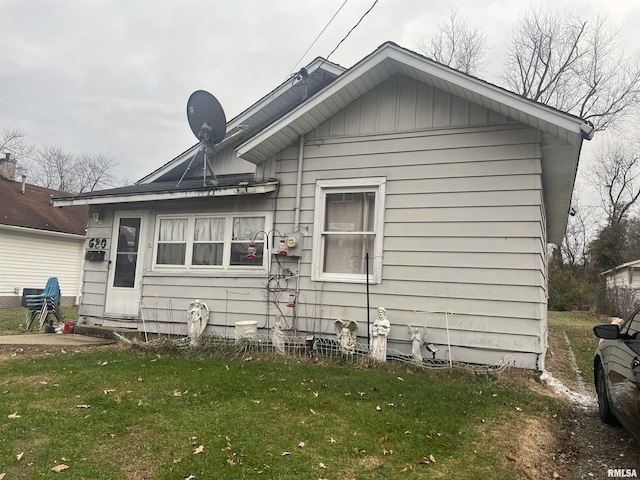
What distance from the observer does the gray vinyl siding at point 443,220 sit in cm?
584

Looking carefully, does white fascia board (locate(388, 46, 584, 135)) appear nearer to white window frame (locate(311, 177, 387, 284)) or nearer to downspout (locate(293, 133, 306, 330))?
white window frame (locate(311, 177, 387, 284))

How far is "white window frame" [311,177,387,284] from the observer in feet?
21.8

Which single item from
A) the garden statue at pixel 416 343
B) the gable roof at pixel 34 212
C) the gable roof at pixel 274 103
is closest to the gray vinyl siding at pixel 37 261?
the gable roof at pixel 34 212

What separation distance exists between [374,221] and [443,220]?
1.06m

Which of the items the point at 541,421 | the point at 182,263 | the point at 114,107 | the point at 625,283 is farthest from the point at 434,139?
the point at 114,107

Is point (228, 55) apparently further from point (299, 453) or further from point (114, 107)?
point (114, 107)

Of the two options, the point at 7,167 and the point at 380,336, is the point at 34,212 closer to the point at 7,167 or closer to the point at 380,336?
the point at 7,167

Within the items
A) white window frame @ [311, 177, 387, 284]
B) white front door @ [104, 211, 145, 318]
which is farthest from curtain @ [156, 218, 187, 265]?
white window frame @ [311, 177, 387, 284]

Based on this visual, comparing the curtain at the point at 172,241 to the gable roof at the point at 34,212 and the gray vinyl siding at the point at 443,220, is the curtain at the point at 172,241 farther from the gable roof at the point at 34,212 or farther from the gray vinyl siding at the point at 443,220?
the gable roof at the point at 34,212

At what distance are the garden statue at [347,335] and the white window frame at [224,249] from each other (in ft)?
5.85

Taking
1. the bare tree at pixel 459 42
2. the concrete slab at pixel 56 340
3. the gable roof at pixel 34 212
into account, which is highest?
the bare tree at pixel 459 42

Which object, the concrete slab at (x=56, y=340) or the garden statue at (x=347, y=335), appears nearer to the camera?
the garden statue at (x=347, y=335)

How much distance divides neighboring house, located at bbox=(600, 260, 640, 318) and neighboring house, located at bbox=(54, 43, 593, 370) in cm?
1159

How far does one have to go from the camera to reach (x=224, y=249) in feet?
25.7
